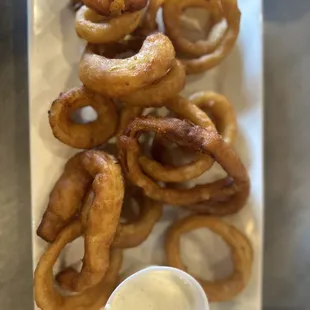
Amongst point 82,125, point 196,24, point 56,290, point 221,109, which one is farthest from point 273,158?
point 56,290

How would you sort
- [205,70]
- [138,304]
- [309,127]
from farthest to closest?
→ [309,127] → [205,70] → [138,304]

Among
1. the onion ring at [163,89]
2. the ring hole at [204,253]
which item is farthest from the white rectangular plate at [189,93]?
the onion ring at [163,89]

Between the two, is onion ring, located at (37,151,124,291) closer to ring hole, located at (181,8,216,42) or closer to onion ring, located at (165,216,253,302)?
onion ring, located at (165,216,253,302)

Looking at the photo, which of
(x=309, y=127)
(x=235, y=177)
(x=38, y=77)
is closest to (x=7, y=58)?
(x=38, y=77)

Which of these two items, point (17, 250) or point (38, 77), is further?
point (17, 250)

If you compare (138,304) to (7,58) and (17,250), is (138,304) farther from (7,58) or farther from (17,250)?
(7,58)
